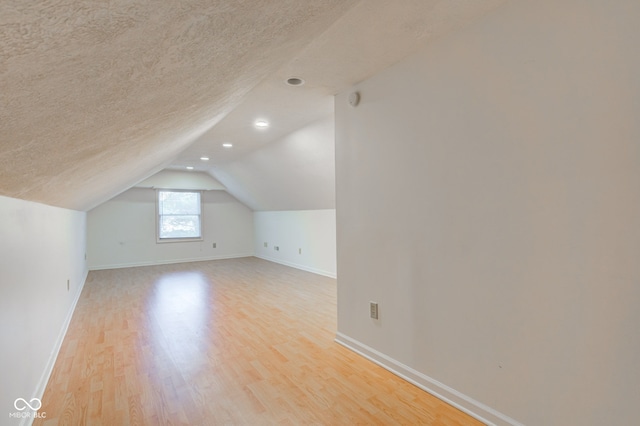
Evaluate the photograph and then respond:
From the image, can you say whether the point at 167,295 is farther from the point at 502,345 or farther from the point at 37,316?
the point at 502,345

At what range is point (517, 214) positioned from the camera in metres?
1.55

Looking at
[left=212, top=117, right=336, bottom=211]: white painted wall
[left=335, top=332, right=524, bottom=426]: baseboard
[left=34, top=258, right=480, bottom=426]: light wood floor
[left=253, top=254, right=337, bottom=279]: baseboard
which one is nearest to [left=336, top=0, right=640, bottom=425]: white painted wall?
[left=335, top=332, right=524, bottom=426]: baseboard

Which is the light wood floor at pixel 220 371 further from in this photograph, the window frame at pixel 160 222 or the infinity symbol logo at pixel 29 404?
the window frame at pixel 160 222

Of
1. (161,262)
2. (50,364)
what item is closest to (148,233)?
(161,262)

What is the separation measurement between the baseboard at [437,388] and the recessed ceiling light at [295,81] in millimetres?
2151

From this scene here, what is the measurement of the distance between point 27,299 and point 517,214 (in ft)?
9.04

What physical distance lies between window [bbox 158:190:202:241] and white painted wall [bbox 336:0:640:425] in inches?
263

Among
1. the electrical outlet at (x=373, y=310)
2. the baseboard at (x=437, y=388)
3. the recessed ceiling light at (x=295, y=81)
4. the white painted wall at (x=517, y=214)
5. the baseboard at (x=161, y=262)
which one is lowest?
the baseboard at (x=437, y=388)

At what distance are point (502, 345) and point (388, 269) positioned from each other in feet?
2.73

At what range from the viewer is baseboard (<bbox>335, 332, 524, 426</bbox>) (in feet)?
Result: 5.41

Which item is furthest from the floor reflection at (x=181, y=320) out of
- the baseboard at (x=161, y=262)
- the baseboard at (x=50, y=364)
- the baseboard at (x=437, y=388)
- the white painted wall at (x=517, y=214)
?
the baseboard at (x=161, y=262)

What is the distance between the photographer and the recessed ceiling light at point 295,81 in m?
2.43

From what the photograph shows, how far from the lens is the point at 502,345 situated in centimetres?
161

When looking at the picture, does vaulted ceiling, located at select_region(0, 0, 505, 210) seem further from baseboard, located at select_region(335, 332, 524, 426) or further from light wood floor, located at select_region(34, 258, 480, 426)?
baseboard, located at select_region(335, 332, 524, 426)
